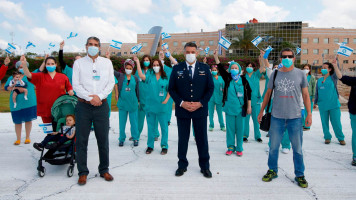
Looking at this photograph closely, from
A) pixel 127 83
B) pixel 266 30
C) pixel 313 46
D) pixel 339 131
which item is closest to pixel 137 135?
pixel 127 83

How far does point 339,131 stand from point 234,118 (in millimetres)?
2702

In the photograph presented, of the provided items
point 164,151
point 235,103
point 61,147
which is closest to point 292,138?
point 235,103

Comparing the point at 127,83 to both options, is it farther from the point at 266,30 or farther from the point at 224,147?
the point at 266,30

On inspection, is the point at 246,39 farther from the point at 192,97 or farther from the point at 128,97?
the point at 192,97

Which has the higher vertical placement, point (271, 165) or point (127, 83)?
point (127, 83)

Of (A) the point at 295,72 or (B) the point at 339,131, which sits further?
(B) the point at 339,131

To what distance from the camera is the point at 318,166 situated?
4.44 m

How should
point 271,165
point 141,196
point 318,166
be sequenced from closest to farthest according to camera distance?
point 141,196 → point 271,165 → point 318,166

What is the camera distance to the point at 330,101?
5711 millimetres

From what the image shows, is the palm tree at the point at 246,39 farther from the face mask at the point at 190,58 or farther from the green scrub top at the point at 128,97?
the face mask at the point at 190,58

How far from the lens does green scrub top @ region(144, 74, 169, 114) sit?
513 centimetres

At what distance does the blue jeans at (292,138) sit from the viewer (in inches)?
142

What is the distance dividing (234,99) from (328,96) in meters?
2.43

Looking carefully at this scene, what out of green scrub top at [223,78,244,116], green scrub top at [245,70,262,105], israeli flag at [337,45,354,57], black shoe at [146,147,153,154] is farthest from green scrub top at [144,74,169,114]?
israeli flag at [337,45,354,57]
